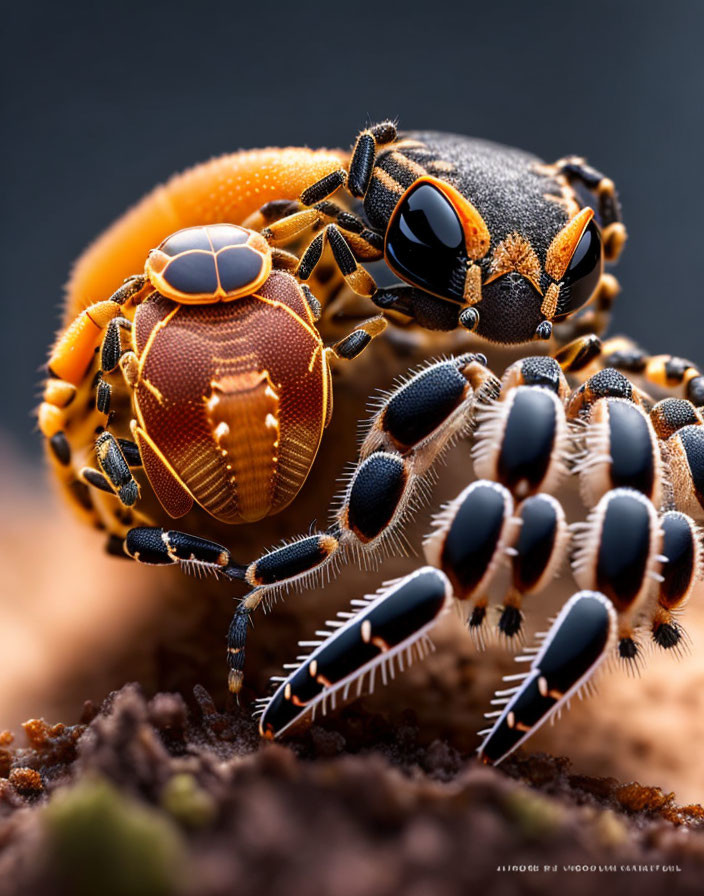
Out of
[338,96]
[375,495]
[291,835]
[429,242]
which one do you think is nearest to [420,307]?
[429,242]

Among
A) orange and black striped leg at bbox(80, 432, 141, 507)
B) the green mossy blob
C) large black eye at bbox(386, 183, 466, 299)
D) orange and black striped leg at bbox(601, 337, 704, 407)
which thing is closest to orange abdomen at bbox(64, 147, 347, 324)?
large black eye at bbox(386, 183, 466, 299)

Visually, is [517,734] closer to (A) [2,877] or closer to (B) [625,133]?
(A) [2,877]

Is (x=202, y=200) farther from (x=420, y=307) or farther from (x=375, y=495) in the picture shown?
(x=375, y=495)

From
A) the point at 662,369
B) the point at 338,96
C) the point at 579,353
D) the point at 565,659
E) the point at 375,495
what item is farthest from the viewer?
the point at 338,96

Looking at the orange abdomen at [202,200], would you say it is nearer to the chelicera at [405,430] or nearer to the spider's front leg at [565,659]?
the chelicera at [405,430]

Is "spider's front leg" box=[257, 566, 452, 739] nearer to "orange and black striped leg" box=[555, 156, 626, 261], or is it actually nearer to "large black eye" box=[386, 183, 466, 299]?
"large black eye" box=[386, 183, 466, 299]

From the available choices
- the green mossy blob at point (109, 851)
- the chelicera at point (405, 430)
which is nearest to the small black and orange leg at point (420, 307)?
the chelicera at point (405, 430)
